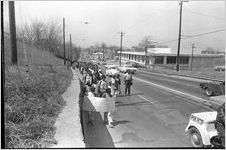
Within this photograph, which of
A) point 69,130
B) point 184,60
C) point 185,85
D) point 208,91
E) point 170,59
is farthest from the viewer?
point 184,60

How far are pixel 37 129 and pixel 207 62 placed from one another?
61566mm

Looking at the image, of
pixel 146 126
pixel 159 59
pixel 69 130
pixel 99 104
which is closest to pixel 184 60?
pixel 159 59

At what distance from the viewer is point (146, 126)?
6.55m

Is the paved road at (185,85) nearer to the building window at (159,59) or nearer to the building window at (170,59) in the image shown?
the building window at (159,59)

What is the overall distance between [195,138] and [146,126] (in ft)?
5.91

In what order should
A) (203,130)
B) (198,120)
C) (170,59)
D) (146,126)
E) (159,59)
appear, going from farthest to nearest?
(159,59) → (170,59) → (146,126) → (198,120) → (203,130)

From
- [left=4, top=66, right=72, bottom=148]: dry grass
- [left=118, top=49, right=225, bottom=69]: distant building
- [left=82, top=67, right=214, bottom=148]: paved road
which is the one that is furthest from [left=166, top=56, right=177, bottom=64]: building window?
[left=4, top=66, right=72, bottom=148]: dry grass

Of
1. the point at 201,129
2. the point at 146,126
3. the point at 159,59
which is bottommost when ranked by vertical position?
the point at 146,126

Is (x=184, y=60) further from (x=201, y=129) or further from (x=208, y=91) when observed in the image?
(x=201, y=129)

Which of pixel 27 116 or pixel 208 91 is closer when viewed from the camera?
pixel 27 116

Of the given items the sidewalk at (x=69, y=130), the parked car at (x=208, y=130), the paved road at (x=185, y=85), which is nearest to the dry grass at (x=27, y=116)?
the sidewalk at (x=69, y=130)

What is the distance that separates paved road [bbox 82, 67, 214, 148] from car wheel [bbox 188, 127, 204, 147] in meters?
0.21

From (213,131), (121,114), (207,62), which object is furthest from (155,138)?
(207,62)

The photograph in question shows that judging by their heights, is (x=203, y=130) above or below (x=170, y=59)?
below
